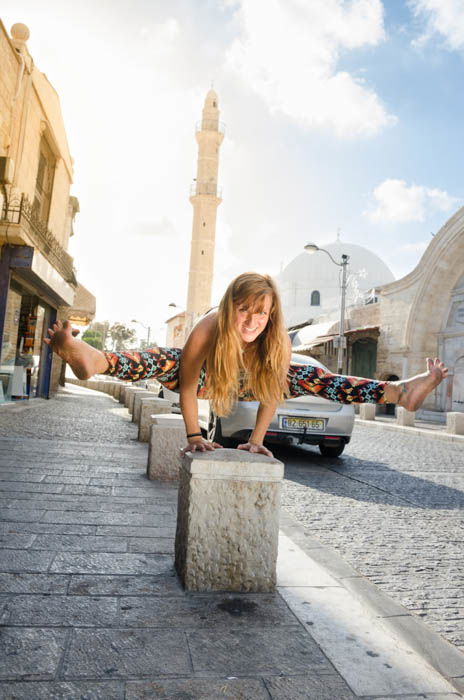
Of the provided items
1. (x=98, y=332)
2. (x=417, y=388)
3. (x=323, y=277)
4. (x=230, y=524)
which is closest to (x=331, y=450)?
(x=417, y=388)

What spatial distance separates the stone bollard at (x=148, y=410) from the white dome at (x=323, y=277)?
42.3 meters

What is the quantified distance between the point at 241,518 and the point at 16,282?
12449mm

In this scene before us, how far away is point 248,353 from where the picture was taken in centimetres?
326

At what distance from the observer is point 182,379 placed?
3.08 meters

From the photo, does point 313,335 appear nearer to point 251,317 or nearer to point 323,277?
point 323,277

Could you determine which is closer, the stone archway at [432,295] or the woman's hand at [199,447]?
the woman's hand at [199,447]

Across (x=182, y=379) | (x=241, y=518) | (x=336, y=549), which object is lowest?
(x=336, y=549)

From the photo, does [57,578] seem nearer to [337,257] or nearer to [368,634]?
[368,634]

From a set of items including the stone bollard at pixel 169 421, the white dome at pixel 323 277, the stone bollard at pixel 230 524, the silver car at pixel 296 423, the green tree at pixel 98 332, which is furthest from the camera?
the green tree at pixel 98 332

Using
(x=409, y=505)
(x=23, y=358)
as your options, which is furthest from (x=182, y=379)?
(x=23, y=358)

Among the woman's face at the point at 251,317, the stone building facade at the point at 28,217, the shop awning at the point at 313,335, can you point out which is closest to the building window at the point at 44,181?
the stone building facade at the point at 28,217

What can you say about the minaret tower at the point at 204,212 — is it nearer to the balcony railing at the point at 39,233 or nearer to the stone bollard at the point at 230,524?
the balcony railing at the point at 39,233

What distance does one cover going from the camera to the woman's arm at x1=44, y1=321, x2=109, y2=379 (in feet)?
9.52

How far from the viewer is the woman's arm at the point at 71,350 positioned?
290cm
